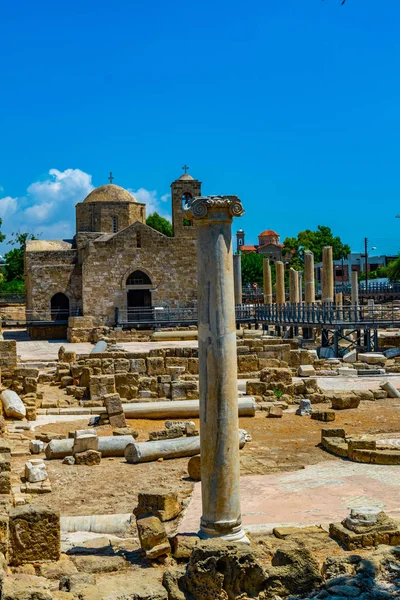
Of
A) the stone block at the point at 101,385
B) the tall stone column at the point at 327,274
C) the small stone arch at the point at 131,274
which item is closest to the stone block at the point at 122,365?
the stone block at the point at 101,385

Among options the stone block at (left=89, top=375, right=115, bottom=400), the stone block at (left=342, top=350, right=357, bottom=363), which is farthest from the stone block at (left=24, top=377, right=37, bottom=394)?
the stone block at (left=342, top=350, right=357, bottom=363)

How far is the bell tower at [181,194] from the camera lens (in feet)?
143

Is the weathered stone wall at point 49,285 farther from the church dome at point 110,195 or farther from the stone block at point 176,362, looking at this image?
the stone block at point 176,362

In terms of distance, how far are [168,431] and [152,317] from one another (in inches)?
1106

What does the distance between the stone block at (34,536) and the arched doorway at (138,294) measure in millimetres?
33323

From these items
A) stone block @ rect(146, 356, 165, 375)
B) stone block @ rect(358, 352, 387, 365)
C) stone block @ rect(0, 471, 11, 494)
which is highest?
stone block @ rect(146, 356, 165, 375)

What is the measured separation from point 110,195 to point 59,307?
9.09 metres

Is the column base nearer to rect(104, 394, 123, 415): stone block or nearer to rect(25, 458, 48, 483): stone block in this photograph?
rect(25, 458, 48, 483): stone block

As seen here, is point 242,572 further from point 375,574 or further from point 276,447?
point 276,447

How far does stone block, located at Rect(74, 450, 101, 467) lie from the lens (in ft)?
40.2

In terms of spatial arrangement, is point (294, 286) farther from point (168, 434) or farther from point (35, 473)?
point (35, 473)

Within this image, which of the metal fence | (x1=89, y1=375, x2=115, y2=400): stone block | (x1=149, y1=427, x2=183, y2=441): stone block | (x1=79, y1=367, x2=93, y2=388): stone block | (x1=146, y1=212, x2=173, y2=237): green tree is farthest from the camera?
(x1=146, y1=212, x2=173, y2=237): green tree

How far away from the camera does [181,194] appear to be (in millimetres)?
44125

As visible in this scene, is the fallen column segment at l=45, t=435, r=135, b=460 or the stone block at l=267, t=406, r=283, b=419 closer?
the fallen column segment at l=45, t=435, r=135, b=460
